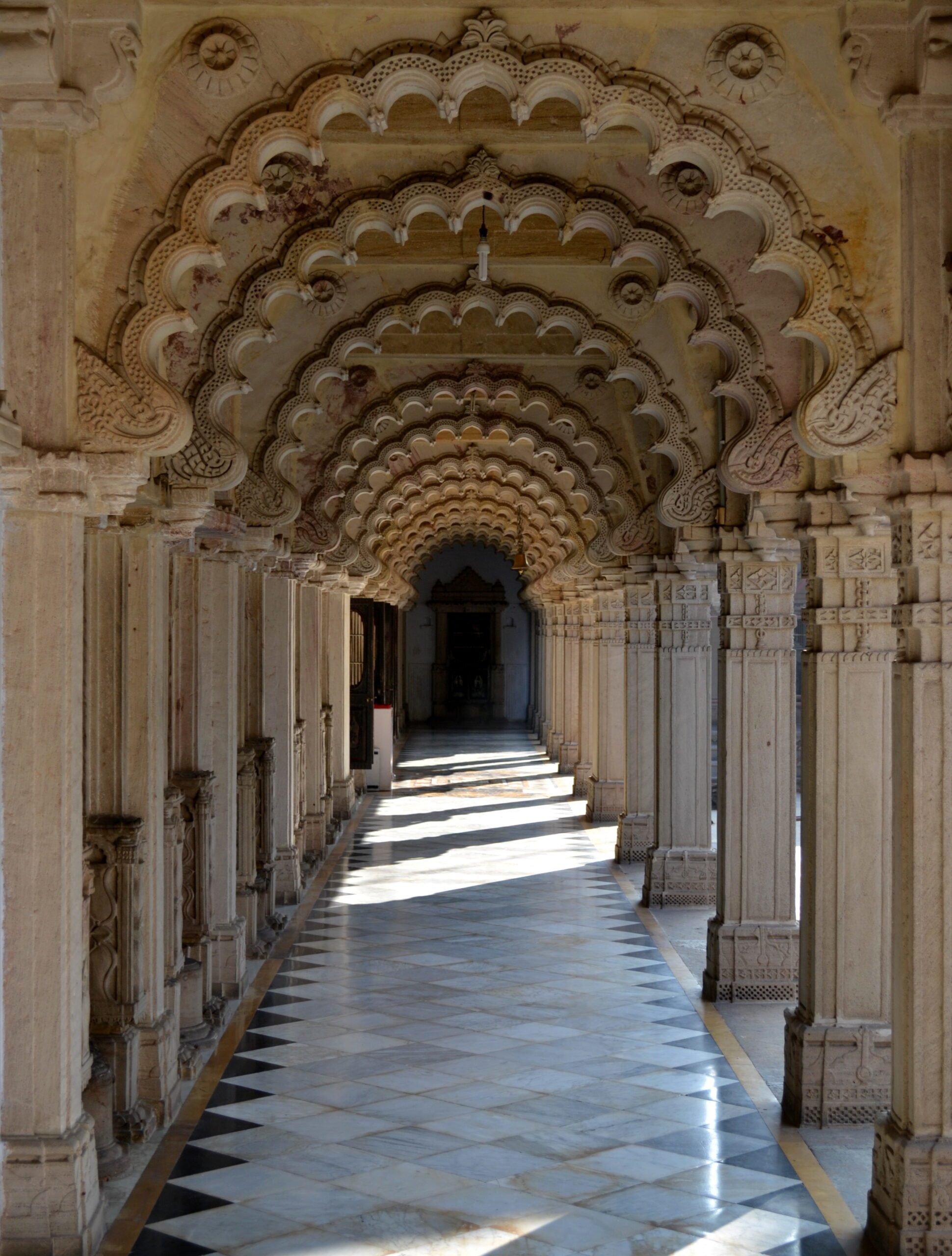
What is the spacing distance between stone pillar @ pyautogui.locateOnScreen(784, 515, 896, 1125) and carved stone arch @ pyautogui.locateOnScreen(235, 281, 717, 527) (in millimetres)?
2504

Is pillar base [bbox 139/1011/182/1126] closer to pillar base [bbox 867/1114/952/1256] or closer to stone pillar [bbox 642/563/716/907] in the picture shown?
pillar base [bbox 867/1114/952/1256]

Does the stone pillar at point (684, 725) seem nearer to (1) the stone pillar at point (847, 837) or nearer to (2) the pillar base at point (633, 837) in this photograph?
(2) the pillar base at point (633, 837)

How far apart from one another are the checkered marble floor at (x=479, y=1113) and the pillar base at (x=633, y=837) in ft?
7.59

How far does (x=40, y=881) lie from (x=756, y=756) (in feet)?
16.4

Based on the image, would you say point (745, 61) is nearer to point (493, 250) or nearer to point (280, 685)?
point (493, 250)

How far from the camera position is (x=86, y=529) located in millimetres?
6363

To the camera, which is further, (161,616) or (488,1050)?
(488,1050)

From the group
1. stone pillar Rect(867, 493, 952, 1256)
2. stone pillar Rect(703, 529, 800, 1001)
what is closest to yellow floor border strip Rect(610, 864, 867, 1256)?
stone pillar Rect(867, 493, 952, 1256)

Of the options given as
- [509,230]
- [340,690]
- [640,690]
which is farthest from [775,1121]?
[340,690]

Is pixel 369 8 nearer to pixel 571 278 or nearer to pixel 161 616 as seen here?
pixel 161 616

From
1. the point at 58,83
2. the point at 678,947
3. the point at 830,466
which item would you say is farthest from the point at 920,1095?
the point at 678,947

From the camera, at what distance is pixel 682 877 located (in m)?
11.9

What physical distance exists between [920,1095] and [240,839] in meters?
5.81

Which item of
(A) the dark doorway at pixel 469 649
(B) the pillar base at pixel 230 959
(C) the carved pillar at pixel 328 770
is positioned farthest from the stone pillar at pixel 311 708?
(A) the dark doorway at pixel 469 649
